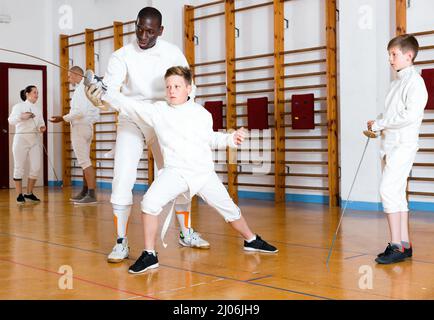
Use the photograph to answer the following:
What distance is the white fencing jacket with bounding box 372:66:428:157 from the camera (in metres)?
3.11

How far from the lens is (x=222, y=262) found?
10.6ft

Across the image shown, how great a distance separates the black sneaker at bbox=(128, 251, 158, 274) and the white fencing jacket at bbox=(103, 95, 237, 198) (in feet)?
1.35

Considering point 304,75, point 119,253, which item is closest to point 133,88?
point 119,253

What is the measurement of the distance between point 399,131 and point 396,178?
0.26 meters

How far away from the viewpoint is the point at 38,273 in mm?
2992

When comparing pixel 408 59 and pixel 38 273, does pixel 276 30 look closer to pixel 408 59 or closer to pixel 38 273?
pixel 408 59

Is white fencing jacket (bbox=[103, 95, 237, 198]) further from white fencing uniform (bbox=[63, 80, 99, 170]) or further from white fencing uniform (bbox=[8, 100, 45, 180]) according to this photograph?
white fencing uniform (bbox=[8, 100, 45, 180])

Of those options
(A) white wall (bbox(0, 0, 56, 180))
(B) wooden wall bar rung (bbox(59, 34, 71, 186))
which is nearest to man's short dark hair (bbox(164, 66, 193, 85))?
(A) white wall (bbox(0, 0, 56, 180))

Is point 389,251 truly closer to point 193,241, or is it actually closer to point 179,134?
point 193,241

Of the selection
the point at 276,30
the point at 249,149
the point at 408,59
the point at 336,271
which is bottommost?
the point at 336,271

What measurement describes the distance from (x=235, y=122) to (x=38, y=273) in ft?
15.5
